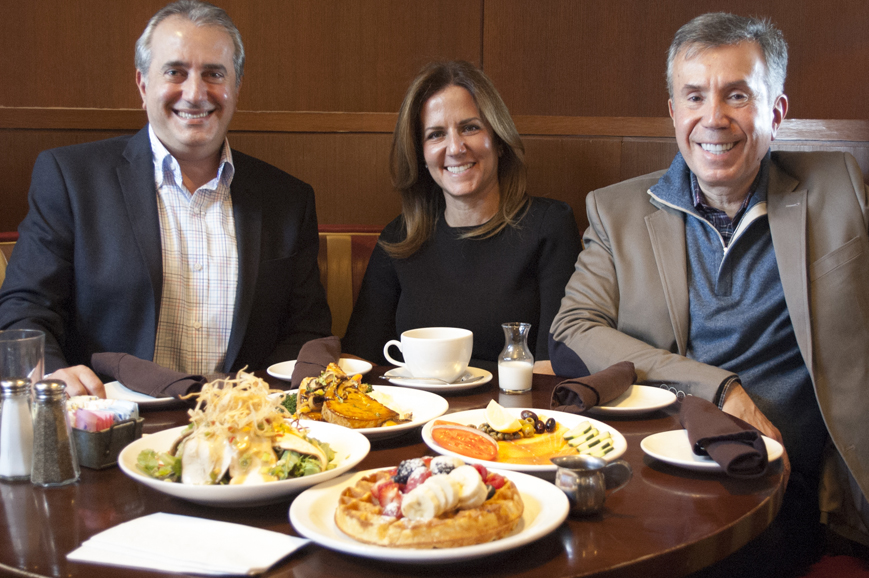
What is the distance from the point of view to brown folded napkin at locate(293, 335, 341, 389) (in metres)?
1.54

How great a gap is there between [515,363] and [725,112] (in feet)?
3.22

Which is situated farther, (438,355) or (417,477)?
(438,355)

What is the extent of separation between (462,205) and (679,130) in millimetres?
848

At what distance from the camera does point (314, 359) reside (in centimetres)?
159

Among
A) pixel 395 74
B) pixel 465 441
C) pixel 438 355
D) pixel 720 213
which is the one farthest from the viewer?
pixel 395 74

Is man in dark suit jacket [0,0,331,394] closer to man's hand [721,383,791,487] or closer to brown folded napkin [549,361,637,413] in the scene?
brown folded napkin [549,361,637,413]

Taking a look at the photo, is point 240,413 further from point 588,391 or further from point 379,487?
point 588,391

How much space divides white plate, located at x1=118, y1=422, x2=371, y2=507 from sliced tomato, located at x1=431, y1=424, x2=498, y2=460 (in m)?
0.13

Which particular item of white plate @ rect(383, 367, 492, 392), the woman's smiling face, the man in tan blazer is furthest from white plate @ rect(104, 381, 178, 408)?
the woman's smiling face

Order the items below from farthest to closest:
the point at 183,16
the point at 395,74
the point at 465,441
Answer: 1. the point at 395,74
2. the point at 183,16
3. the point at 465,441

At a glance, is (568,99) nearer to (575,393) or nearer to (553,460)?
Answer: (575,393)

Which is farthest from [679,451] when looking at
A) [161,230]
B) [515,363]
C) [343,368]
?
[161,230]

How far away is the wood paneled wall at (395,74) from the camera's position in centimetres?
301

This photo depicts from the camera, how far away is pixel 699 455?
44.2 inches
